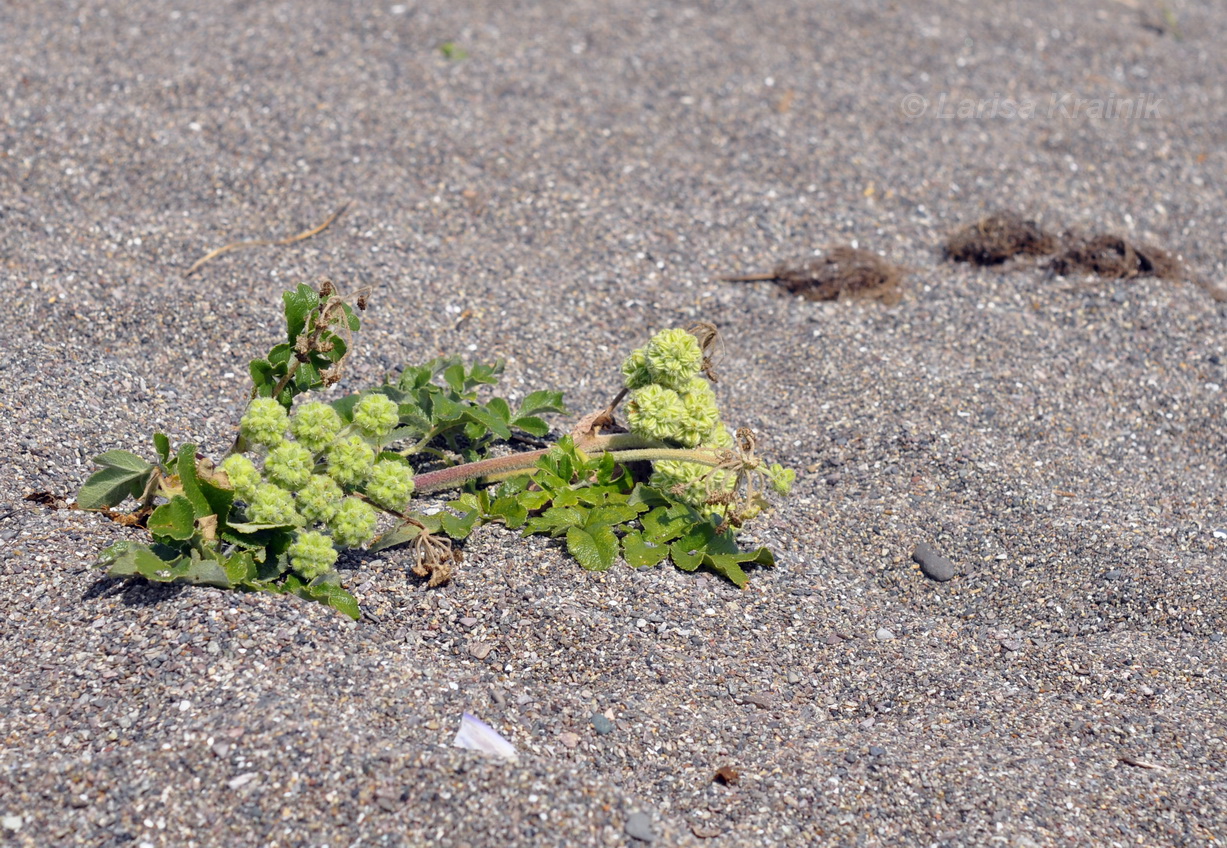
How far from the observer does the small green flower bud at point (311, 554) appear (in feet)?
8.86

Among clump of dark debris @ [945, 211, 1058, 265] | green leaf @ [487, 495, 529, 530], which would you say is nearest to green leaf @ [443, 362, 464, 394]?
green leaf @ [487, 495, 529, 530]

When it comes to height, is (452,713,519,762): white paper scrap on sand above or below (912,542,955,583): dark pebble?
above

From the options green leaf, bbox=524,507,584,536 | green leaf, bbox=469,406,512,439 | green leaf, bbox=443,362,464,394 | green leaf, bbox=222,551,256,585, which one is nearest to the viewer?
green leaf, bbox=222,551,256,585

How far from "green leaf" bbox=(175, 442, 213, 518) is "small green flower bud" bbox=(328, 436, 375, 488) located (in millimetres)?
307

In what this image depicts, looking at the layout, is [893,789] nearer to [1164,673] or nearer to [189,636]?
[1164,673]

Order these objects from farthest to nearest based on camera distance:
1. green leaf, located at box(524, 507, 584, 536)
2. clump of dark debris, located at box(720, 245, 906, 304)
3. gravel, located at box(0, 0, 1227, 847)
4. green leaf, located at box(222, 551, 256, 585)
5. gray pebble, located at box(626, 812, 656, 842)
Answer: clump of dark debris, located at box(720, 245, 906, 304) < green leaf, located at box(524, 507, 584, 536) < green leaf, located at box(222, 551, 256, 585) < gravel, located at box(0, 0, 1227, 847) < gray pebble, located at box(626, 812, 656, 842)

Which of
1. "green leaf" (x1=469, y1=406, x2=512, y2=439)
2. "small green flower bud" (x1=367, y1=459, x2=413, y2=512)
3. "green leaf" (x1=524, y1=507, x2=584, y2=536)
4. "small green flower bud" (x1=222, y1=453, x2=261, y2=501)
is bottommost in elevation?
"green leaf" (x1=524, y1=507, x2=584, y2=536)

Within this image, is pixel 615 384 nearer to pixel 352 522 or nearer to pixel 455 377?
pixel 455 377

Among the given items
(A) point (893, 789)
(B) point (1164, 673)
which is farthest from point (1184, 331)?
(A) point (893, 789)

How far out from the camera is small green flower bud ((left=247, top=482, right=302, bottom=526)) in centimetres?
263

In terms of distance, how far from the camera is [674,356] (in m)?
3.06

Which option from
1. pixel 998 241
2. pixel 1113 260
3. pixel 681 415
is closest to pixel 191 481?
pixel 681 415

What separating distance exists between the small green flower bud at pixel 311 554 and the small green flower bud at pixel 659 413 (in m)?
0.90

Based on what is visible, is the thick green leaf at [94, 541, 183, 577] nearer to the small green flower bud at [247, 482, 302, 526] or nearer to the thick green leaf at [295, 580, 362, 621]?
the small green flower bud at [247, 482, 302, 526]
